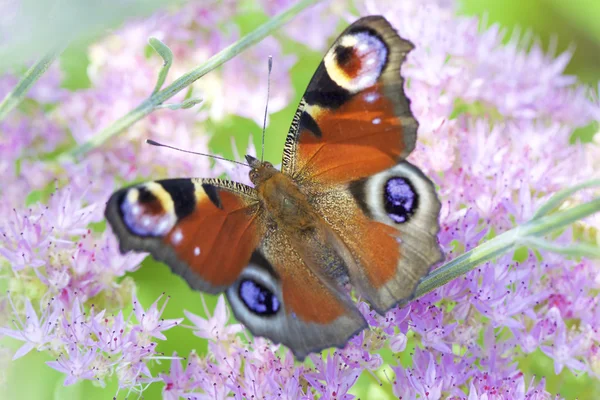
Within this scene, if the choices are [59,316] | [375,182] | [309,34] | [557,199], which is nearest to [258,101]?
[309,34]

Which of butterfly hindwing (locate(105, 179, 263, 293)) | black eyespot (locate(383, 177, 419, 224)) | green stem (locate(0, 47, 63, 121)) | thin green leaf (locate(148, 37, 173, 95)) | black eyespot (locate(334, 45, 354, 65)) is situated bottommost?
butterfly hindwing (locate(105, 179, 263, 293))

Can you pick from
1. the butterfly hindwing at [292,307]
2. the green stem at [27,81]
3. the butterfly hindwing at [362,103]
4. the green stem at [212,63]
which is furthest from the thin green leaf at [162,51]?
the butterfly hindwing at [292,307]

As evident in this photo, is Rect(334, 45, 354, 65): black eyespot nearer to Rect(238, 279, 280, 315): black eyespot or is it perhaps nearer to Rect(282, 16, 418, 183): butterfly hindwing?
Rect(282, 16, 418, 183): butterfly hindwing

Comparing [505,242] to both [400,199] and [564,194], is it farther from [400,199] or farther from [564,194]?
[400,199]

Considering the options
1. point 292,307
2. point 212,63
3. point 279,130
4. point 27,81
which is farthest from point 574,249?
point 279,130

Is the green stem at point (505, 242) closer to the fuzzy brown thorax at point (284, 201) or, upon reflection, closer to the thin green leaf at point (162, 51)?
the fuzzy brown thorax at point (284, 201)

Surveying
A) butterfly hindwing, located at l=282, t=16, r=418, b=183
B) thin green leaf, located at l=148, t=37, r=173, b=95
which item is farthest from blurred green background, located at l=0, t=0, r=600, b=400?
butterfly hindwing, located at l=282, t=16, r=418, b=183

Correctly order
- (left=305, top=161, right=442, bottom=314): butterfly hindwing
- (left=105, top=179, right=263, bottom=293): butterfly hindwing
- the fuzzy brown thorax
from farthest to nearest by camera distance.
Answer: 1. the fuzzy brown thorax
2. (left=305, top=161, right=442, bottom=314): butterfly hindwing
3. (left=105, top=179, right=263, bottom=293): butterfly hindwing
